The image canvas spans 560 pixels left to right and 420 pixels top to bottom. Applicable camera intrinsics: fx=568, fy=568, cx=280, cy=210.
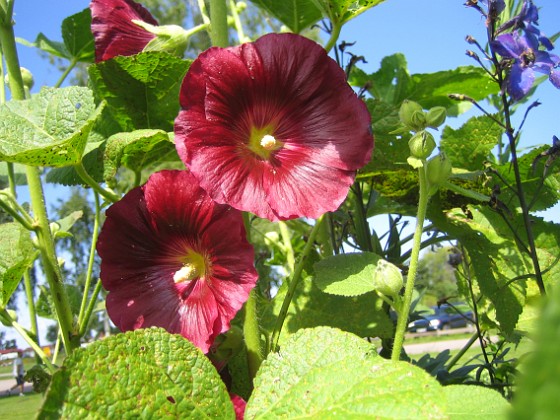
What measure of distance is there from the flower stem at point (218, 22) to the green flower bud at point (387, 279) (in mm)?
285

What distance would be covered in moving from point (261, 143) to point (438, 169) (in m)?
0.18

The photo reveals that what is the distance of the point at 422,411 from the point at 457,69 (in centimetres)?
59

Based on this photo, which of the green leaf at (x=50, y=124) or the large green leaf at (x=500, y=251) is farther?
the large green leaf at (x=500, y=251)

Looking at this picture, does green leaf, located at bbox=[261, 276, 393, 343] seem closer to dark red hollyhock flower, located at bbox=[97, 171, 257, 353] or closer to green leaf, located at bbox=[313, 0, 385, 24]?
dark red hollyhock flower, located at bbox=[97, 171, 257, 353]

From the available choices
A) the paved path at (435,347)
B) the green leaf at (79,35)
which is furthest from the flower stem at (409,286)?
the paved path at (435,347)

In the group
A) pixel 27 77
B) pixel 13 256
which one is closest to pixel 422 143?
pixel 13 256

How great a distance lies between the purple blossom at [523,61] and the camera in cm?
59

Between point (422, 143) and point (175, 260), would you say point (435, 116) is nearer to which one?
point (422, 143)

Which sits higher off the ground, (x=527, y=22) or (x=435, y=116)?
(x=527, y=22)

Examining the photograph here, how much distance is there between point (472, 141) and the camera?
677 millimetres

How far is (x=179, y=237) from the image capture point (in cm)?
55

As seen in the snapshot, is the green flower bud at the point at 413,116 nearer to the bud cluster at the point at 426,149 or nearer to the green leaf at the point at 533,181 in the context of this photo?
the bud cluster at the point at 426,149

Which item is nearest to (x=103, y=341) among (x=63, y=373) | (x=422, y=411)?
(x=63, y=373)

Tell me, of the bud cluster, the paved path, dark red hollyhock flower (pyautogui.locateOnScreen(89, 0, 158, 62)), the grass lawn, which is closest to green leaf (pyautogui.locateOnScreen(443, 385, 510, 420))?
the bud cluster
